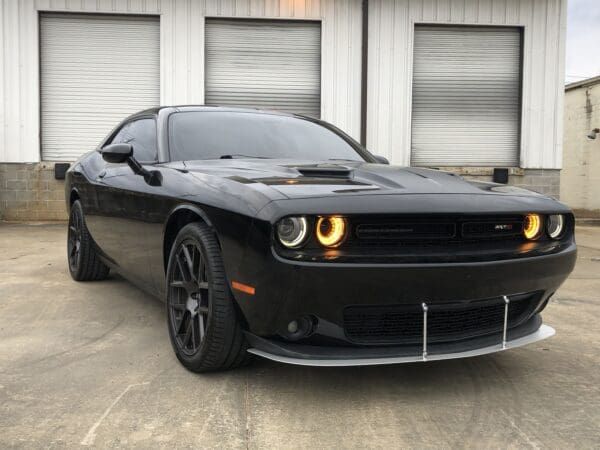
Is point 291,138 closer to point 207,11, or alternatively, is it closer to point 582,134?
point 207,11

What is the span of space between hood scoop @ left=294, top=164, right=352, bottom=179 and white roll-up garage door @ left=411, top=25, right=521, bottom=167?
27.5 ft

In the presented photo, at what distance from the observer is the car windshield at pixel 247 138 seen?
353 centimetres

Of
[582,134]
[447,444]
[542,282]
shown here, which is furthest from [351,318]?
[582,134]

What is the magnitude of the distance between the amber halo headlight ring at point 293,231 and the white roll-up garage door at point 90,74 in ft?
29.4

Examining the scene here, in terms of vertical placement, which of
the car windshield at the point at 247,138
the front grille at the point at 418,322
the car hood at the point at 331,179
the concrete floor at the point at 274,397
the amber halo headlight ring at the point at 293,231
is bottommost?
the concrete floor at the point at 274,397

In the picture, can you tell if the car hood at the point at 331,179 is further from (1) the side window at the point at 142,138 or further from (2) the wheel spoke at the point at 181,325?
(2) the wheel spoke at the point at 181,325

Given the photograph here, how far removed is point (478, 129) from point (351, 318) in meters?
9.64

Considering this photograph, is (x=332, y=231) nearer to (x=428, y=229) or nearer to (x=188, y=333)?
(x=428, y=229)

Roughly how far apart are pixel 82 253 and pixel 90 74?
21.7 ft

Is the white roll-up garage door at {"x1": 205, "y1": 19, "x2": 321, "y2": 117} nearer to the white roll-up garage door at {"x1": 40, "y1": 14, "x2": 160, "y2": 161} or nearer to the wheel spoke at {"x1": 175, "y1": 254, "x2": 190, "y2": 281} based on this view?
the white roll-up garage door at {"x1": 40, "y1": 14, "x2": 160, "y2": 161}

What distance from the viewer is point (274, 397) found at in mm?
2504

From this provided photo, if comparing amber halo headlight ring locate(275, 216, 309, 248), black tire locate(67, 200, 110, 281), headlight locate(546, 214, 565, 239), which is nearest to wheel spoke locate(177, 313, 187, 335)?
amber halo headlight ring locate(275, 216, 309, 248)

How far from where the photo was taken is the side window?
12.3ft

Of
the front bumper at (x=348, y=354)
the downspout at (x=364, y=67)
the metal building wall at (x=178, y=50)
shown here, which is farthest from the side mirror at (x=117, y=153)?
the downspout at (x=364, y=67)
